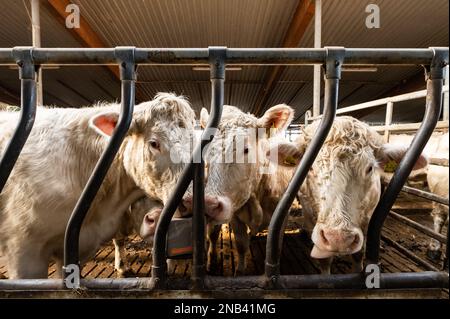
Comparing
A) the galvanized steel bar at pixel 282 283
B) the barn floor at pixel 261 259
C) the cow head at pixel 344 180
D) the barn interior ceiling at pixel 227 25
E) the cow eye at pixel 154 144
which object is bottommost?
the barn floor at pixel 261 259

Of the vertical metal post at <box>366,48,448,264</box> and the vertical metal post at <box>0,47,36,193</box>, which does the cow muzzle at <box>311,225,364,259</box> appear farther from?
the vertical metal post at <box>0,47,36,193</box>

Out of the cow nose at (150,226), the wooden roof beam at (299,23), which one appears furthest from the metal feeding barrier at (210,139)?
the wooden roof beam at (299,23)

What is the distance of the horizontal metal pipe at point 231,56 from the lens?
44.9 inches

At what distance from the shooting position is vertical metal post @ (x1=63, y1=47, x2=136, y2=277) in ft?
3.74

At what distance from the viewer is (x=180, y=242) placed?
1295 mm

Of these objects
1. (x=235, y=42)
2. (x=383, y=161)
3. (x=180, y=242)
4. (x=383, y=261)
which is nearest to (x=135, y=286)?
(x=180, y=242)

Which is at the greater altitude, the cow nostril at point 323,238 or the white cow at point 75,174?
the white cow at point 75,174

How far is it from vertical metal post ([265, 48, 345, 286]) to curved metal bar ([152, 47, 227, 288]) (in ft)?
1.01

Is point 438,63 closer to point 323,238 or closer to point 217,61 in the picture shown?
point 217,61

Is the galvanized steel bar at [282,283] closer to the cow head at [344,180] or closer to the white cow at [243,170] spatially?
the cow head at [344,180]

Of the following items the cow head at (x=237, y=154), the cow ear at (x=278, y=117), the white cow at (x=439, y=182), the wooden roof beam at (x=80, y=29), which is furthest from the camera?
the wooden roof beam at (x=80, y=29)

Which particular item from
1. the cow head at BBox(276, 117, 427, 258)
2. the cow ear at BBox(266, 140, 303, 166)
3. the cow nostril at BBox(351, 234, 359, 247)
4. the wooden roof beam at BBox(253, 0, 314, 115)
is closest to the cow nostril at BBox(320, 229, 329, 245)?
the cow head at BBox(276, 117, 427, 258)

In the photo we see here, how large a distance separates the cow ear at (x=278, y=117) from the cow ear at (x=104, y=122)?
4.42 ft
